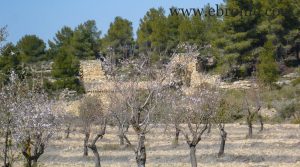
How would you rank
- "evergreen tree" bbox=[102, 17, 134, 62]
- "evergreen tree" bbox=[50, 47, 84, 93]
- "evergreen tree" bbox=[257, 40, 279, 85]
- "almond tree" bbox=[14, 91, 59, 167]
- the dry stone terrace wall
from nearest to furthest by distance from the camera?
"almond tree" bbox=[14, 91, 59, 167] → the dry stone terrace wall → "evergreen tree" bbox=[257, 40, 279, 85] → "evergreen tree" bbox=[50, 47, 84, 93] → "evergreen tree" bbox=[102, 17, 134, 62]

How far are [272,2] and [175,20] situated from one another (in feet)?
32.4

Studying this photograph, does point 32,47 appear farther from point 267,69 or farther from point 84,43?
point 267,69

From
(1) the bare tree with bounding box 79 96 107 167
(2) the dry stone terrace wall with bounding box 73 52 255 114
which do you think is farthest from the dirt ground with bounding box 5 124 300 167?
(2) the dry stone terrace wall with bounding box 73 52 255 114

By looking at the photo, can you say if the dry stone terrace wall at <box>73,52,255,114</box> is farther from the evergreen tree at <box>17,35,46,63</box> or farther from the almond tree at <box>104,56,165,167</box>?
the almond tree at <box>104,56,165,167</box>

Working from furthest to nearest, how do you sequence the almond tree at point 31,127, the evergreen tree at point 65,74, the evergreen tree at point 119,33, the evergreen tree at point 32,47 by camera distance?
the evergreen tree at point 32,47 → the evergreen tree at point 119,33 → the evergreen tree at point 65,74 → the almond tree at point 31,127

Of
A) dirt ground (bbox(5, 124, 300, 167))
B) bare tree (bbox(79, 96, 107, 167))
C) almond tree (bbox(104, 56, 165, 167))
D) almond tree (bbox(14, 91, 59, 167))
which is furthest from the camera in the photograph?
bare tree (bbox(79, 96, 107, 167))

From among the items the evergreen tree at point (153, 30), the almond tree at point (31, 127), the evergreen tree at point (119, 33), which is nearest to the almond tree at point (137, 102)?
the almond tree at point (31, 127)

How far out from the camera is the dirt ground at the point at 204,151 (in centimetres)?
1981

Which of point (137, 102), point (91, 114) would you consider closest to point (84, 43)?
point (91, 114)

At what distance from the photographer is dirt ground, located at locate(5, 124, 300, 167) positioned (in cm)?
1981

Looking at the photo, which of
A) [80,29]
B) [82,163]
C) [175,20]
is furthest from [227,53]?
[82,163]

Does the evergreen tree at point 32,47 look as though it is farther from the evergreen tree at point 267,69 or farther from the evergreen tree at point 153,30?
the evergreen tree at point 267,69

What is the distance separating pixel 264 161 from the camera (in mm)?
19469

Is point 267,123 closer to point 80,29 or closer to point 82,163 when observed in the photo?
point 82,163
